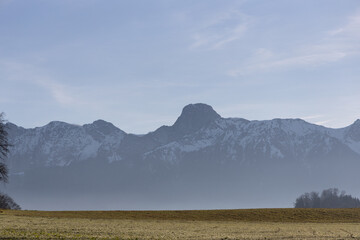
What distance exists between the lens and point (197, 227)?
2296 inches

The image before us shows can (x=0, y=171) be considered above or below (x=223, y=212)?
above

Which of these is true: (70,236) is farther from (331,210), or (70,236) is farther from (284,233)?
(331,210)

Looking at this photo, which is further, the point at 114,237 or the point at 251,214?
the point at 251,214

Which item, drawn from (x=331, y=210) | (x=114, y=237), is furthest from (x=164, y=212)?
Result: (x=114, y=237)

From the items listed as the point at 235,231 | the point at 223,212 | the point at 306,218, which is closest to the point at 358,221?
the point at 306,218

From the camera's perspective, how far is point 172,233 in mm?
49906

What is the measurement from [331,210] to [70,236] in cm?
5006

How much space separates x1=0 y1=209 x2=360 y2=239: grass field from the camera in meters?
47.3

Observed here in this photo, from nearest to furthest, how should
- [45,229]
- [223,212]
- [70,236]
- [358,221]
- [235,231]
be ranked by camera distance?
[70,236]
[45,229]
[235,231]
[358,221]
[223,212]

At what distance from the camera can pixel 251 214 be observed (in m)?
75.2

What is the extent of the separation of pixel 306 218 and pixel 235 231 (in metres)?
23.5

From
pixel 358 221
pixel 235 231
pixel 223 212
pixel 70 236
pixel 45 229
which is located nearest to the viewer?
pixel 70 236

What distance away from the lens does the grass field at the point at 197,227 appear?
1864 inches

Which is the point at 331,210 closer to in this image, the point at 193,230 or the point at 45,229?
the point at 193,230
